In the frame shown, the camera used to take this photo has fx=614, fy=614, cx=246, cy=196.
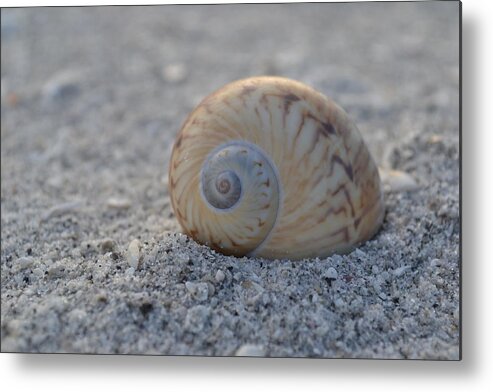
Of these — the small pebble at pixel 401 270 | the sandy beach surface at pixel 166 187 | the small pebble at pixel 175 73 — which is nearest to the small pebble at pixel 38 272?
the sandy beach surface at pixel 166 187

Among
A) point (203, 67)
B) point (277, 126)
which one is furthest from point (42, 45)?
point (277, 126)

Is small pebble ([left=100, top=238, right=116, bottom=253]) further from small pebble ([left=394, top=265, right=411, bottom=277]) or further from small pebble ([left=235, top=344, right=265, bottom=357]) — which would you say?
small pebble ([left=394, top=265, right=411, bottom=277])

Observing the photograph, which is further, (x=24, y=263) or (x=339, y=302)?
(x=24, y=263)

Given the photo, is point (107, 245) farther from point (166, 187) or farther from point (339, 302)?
point (339, 302)

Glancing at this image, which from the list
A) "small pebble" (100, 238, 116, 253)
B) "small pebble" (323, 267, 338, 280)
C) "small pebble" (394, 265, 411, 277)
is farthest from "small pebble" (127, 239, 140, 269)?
"small pebble" (394, 265, 411, 277)

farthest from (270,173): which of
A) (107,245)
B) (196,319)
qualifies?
(107,245)

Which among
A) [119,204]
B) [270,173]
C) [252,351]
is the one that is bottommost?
[252,351]
